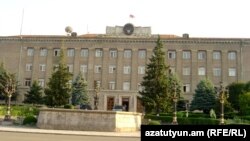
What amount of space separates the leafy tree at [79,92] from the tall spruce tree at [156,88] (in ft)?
46.2

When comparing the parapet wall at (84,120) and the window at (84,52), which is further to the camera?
the window at (84,52)

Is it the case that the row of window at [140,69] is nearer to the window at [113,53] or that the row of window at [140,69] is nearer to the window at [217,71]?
the window at [217,71]

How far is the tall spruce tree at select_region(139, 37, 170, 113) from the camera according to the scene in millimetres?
43469

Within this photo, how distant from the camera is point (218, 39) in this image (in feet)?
199

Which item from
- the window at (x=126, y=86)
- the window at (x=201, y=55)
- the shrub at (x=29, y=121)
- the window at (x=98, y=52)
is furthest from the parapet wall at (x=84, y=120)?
the window at (x=201, y=55)

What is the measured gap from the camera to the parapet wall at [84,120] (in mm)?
27812

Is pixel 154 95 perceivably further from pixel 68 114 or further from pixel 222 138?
pixel 222 138

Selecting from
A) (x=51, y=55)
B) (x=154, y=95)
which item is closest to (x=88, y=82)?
(x=51, y=55)

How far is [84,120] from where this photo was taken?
92.2 feet

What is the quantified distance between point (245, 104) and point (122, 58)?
2466 centimetres

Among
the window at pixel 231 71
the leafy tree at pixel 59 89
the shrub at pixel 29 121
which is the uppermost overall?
the window at pixel 231 71

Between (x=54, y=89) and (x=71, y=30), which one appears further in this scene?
(x=71, y=30)

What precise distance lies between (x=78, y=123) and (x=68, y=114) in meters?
1.10

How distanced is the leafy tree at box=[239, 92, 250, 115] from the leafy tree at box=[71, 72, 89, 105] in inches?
921
